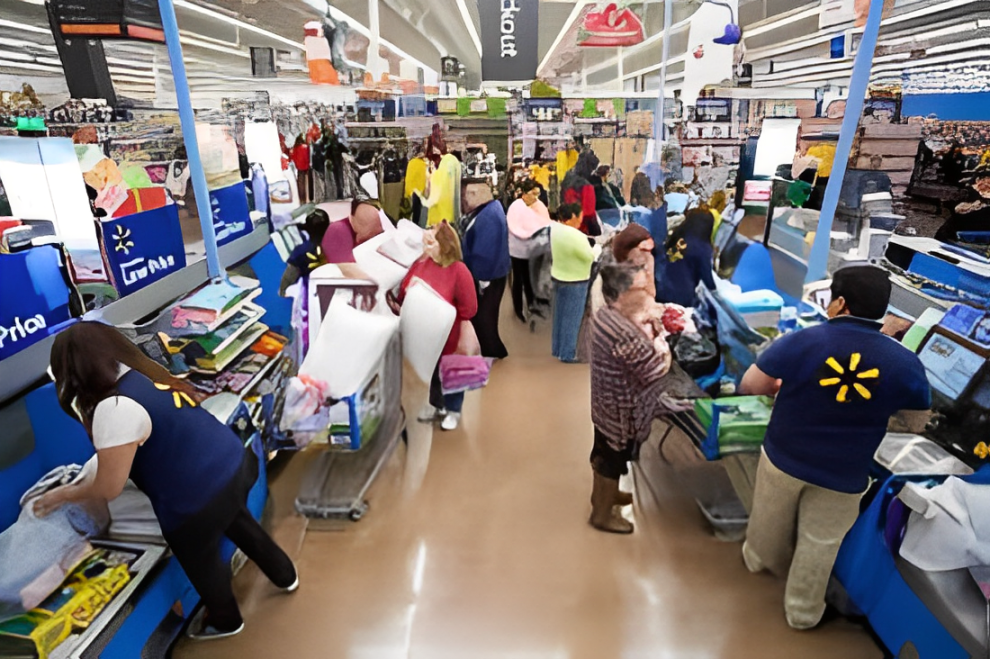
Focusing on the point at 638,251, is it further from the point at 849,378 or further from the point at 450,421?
the point at 450,421

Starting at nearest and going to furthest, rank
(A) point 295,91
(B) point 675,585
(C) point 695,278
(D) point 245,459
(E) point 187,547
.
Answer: (E) point 187,547
(D) point 245,459
(B) point 675,585
(C) point 695,278
(A) point 295,91

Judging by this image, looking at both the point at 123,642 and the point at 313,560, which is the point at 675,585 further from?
the point at 123,642

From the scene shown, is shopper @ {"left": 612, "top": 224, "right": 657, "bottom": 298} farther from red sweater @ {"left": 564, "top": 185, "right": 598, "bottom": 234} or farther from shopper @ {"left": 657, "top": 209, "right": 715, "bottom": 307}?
red sweater @ {"left": 564, "top": 185, "right": 598, "bottom": 234}

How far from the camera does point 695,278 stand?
304cm

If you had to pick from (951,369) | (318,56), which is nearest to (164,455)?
(318,56)

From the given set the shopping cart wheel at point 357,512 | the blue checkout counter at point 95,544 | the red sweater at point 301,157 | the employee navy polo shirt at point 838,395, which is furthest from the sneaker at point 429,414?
the employee navy polo shirt at point 838,395

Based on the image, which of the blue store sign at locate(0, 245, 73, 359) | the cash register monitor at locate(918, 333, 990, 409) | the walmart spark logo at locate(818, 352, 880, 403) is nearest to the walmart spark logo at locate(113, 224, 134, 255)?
the blue store sign at locate(0, 245, 73, 359)

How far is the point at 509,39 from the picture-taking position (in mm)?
3273

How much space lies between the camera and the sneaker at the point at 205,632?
2.38 metres

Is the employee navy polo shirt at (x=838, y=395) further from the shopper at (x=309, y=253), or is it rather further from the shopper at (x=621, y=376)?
the shopper at (x=309, y=253)

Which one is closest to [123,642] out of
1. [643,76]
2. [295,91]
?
[295,91]

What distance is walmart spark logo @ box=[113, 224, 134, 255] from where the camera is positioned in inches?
98.3

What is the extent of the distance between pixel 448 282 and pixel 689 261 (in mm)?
1329

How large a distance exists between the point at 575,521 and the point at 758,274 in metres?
1.53
